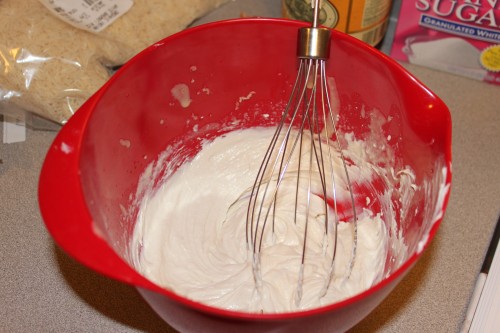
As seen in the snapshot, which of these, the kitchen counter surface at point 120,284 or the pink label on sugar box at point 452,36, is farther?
the pink label on sugar box at point 452,36

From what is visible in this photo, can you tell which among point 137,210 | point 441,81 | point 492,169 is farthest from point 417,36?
point 137,210

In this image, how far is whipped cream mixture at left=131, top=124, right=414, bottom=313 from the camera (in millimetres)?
720

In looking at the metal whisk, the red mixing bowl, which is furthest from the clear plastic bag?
the metal whisk

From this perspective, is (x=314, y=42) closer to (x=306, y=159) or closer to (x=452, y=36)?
(x=306, y=159)

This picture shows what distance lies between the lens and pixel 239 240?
0.79 meters

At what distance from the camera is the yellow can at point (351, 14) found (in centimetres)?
88

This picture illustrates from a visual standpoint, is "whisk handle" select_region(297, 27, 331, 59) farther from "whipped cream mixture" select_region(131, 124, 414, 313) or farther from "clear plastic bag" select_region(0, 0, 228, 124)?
"clear plastic bag" select_region(0, 0, 228, 124)

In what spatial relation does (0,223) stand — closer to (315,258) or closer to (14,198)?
(14,198)

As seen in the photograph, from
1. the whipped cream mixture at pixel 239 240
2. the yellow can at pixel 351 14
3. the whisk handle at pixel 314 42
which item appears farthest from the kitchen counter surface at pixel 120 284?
the whisk handle at pixel 314 42

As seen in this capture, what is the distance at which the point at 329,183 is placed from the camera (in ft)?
2.78

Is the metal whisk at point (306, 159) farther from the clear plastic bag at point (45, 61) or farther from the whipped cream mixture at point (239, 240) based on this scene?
the clear plastic bag at point (45, 61)

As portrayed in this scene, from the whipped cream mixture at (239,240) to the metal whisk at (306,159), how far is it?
0.04 feet

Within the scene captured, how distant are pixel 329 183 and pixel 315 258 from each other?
0.13 m

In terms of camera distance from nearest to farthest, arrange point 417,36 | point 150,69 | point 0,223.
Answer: point 150,69
point 0,223
point 417,36
